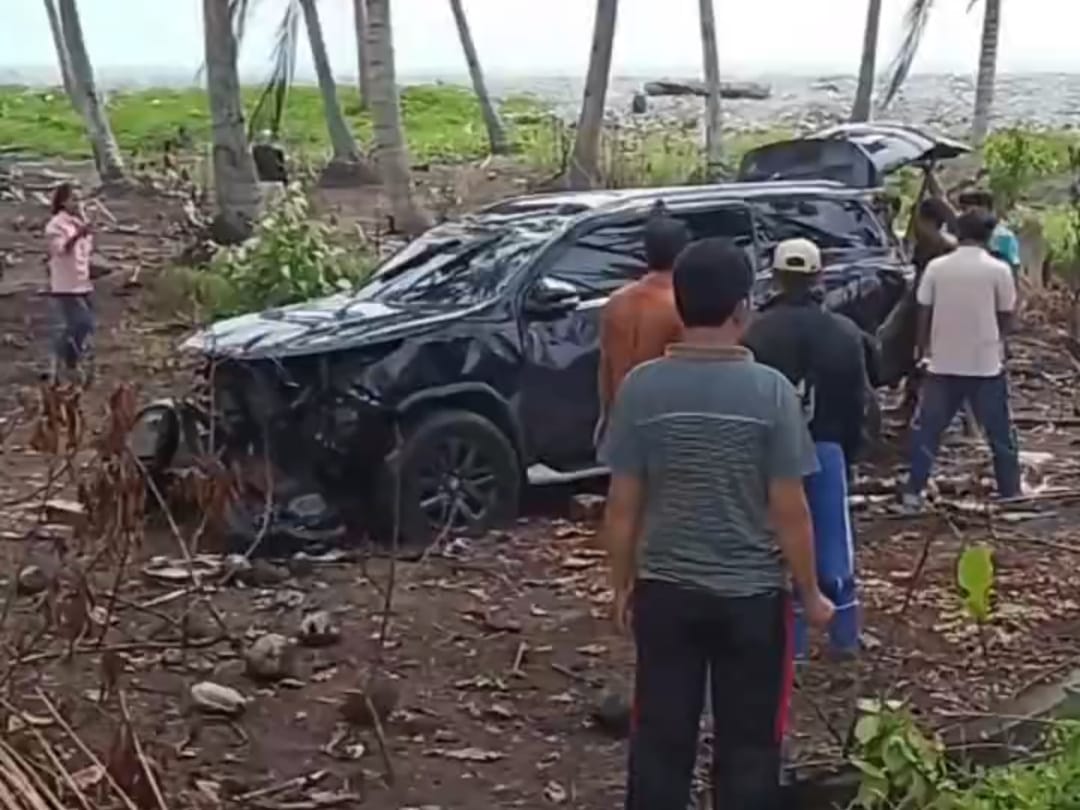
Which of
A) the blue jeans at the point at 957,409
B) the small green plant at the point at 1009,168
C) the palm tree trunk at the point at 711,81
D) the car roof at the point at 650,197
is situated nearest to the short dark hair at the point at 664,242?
the blue jeans at the point at 957,409

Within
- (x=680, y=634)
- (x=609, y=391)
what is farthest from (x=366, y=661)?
(x=680, y=634)

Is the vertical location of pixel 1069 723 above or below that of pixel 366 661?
above

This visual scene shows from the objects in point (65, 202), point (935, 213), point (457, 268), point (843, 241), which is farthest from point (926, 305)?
point (65, 202)

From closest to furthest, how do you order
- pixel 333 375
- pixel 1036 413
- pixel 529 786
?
pixel 529 786, pixel 333 375, pixel 1036 413

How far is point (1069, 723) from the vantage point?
540cm

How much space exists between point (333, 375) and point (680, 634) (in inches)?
197

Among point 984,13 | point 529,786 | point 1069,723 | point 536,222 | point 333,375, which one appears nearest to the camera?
point 1069,723

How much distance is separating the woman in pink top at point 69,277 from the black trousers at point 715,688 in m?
10.0

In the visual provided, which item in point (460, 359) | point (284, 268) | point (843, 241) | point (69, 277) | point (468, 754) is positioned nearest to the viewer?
point (468, 754)

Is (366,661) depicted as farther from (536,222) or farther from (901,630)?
(536,222)

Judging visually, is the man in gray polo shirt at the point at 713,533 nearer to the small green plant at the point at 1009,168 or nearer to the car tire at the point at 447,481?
the car tire at the point at 447,481

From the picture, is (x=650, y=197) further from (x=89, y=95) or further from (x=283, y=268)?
(x=89, y=95)

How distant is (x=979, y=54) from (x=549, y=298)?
20227 mm

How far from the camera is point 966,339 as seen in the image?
10.5 m
